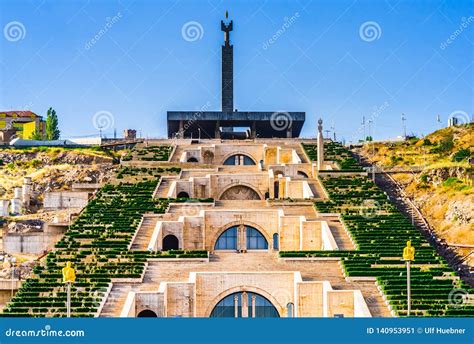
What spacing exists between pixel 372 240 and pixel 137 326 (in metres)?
32.7

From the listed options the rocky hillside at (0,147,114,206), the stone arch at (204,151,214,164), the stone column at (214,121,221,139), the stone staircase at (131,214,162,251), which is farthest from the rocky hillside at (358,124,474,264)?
the rocky hillside at (0,147,114,206)

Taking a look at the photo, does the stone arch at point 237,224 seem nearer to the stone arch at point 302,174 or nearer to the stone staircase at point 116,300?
the stone staircase at point 116,300

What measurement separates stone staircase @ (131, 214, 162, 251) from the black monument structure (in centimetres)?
3575

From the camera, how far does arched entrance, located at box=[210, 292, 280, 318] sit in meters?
52.9

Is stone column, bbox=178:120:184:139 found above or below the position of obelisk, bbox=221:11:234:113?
below

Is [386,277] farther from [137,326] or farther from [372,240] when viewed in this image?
[137,326]

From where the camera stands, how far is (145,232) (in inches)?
2514

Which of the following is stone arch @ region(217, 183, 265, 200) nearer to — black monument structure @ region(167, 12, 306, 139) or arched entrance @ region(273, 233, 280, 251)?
arched entrance @ region(273, 233, 280, 251)

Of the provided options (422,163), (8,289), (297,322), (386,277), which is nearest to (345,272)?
(386,277)

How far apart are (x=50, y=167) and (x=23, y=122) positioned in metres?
31.1

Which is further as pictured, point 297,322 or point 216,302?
point 216,302

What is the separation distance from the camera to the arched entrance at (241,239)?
6644 centimetres

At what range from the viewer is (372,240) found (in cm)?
6088

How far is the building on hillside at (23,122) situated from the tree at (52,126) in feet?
4.83
